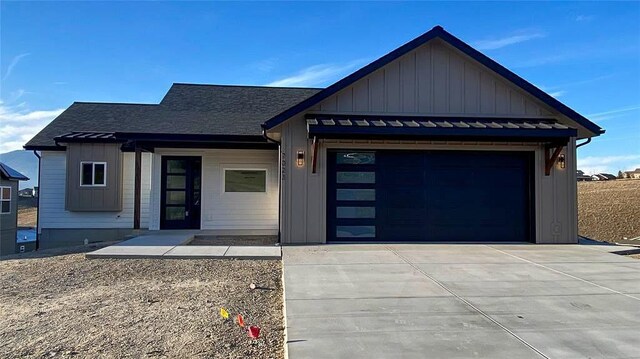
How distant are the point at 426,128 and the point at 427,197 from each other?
1.85 meters

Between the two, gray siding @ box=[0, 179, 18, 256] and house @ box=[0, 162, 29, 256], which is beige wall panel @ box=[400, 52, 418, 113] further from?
gray siding @ box=[0, 179, 18, 256]

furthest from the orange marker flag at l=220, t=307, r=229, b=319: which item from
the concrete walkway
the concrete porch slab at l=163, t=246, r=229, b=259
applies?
the concrete porch slab at l=163, t=246, r=229, b=259

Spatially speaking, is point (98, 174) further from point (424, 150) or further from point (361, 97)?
point (424, 150)

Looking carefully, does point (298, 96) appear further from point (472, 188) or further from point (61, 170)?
point (61, 170)

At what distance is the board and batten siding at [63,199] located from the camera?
1387 centimetres

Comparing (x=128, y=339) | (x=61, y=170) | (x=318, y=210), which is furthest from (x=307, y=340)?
(x=61, y=170)

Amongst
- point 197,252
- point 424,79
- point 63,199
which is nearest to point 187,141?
point 197,252

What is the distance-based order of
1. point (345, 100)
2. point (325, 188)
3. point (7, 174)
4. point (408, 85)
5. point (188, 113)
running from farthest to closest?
point (7, 174) < point (188, 113) < point (408, 85) < point (345, 100) < point (325, 188)

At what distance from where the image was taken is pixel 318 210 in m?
9.97

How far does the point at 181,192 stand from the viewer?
1245 centimetres

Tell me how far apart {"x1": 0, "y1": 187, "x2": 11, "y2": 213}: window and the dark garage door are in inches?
622

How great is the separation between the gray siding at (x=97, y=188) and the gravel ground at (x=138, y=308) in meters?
5.69

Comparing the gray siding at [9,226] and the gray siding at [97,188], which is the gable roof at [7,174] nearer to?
the gray siding at [9,226]

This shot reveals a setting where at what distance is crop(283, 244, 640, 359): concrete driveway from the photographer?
3.95 metres
